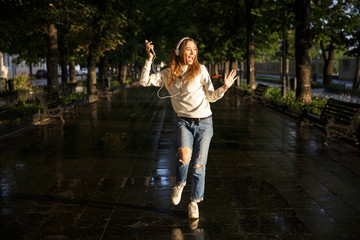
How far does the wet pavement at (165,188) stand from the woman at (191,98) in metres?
0.67

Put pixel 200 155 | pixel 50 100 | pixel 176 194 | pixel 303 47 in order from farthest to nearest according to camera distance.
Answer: pixel 303 47 < pixel 50 100 < pixel 176 194 < pixel 200 155

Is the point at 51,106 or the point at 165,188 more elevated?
the point at 51,106

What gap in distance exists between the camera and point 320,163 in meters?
7.39

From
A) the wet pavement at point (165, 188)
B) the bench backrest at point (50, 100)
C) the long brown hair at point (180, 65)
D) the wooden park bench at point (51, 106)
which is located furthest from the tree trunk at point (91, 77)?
the long brown hair at point (180, 65)

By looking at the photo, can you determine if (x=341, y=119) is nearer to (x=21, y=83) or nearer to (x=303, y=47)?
(x=303, y=47)

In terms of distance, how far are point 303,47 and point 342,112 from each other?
21.5 ft

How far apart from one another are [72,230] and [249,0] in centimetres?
2346

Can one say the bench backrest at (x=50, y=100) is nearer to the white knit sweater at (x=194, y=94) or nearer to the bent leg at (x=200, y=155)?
the white knit sweater at (x=194, y=94)

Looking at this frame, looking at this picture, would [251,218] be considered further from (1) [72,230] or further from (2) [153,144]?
(2) [153,144]

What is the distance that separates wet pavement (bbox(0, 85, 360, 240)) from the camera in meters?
4.34

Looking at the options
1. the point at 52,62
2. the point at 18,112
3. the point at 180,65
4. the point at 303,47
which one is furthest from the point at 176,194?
the point at 52,62

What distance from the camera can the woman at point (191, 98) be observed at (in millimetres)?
4470

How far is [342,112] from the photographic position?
31.3 feet

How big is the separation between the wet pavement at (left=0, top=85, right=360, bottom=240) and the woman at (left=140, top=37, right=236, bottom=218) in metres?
0.67
